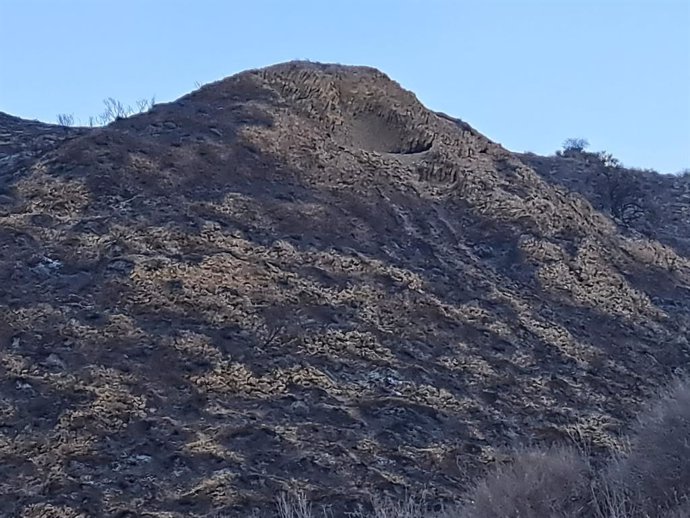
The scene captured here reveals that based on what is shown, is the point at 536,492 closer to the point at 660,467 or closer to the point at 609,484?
the point at 609,484

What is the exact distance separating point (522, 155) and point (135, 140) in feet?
39.9

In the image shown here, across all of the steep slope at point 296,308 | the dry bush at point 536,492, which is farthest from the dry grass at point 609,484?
the steep slope at point 296,308

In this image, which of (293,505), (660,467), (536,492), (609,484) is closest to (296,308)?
(293,505)

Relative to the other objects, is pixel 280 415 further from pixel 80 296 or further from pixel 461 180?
pixel 461 180

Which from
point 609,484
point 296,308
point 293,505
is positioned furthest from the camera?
point 296,308

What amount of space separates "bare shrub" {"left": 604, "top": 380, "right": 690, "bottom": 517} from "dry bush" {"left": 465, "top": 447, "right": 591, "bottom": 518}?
33 centimetres

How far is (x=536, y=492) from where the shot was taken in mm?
9461

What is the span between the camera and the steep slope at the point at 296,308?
12461mm

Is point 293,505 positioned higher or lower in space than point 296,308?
lower

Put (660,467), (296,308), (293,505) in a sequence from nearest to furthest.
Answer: (660,467)
(293,505)
(296,308)

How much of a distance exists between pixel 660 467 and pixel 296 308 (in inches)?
294

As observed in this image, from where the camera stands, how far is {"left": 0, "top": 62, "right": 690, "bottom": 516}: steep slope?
12461 mm

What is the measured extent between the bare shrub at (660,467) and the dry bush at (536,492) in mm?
331

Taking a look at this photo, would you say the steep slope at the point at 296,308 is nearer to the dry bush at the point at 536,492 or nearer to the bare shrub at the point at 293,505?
the bare shrub at the point at 293,505
